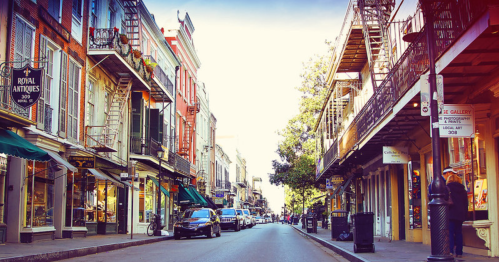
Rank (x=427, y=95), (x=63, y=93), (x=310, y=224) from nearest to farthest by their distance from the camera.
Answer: (x=427, y=95) < (x=63, y=93) < (x=310, y=224)

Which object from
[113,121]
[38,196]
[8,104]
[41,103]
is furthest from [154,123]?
[8,104]

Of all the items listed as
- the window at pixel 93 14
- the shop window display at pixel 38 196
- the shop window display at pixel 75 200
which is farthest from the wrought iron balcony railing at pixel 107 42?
the shop window display at pixel 38 196

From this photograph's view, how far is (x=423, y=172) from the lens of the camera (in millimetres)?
16453

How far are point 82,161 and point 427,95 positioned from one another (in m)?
13.1

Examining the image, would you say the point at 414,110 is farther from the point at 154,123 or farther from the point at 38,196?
the point at 154,123

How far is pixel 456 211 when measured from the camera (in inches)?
A: 412

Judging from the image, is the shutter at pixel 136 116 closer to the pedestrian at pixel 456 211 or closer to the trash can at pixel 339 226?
the trash can at pixel 339 226

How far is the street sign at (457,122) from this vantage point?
9.23 meters

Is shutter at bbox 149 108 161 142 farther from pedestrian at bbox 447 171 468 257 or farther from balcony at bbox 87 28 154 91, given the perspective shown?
pedestrian at bbox 447 171 468 257

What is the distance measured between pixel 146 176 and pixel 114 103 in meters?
6.00

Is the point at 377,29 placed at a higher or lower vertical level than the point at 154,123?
higher

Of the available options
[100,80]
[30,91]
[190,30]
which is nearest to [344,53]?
[100,80]

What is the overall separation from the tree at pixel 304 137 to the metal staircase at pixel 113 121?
22.0 m

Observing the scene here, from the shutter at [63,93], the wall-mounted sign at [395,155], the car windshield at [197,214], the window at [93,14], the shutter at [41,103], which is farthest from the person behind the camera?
the car windshield at [197,214]
